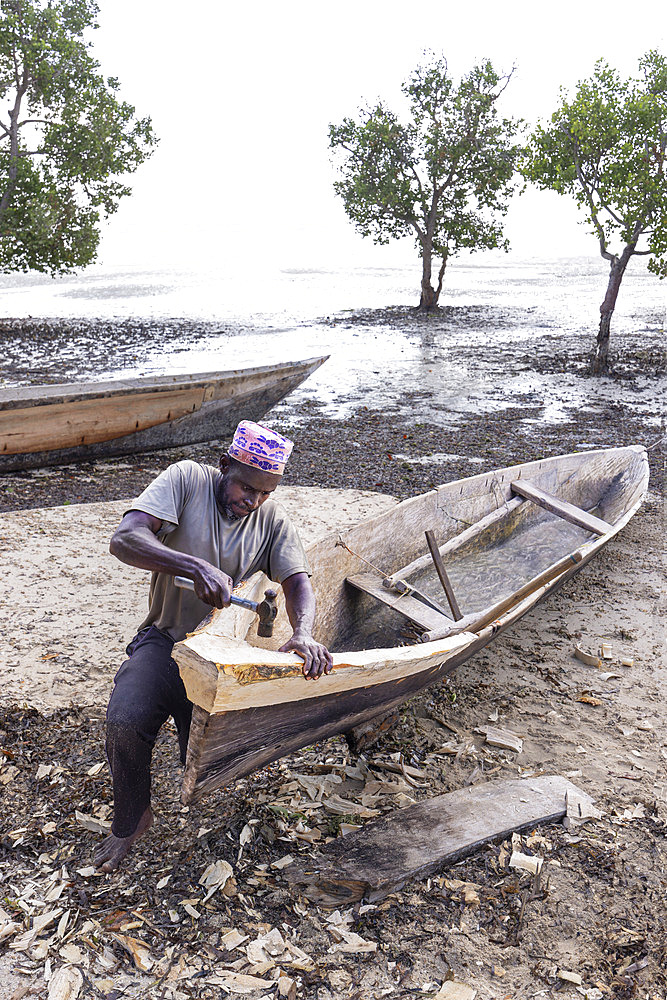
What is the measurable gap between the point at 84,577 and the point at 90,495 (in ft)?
7.42

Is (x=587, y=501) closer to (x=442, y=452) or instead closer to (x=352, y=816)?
(x=442, y=452)

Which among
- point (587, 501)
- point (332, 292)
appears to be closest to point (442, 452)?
point (587, 501)

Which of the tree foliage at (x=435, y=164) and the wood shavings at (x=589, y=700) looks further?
the tree foliage at (x=435, y=164)

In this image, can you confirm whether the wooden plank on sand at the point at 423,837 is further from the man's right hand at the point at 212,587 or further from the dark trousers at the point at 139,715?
the man's right hand at the point at 212,587

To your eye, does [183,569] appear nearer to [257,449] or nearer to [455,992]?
[257,449]

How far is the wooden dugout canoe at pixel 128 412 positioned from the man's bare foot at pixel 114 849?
594 centimetres

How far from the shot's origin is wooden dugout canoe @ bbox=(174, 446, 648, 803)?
3.02 meters

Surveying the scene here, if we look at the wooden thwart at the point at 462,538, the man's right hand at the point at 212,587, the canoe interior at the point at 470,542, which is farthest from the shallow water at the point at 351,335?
the man's right hand at the point at 212,587

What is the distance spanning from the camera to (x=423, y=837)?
149 inches

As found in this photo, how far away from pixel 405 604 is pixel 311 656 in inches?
87.4

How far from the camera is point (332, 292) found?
3091 centimetres

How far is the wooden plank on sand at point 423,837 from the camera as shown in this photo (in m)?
3.52

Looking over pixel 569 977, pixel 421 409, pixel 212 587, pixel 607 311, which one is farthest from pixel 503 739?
pixel 607 311

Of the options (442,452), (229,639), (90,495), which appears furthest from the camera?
(442,452)
